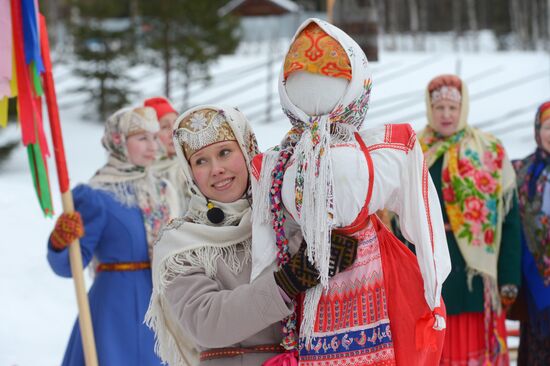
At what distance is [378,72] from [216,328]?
1690 cm

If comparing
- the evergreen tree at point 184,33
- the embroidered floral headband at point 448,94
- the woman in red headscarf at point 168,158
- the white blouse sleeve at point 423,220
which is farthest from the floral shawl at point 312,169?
the evergreen tree at point 184,33

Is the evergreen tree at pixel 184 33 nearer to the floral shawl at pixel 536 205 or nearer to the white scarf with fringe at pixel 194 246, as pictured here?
the floral shawl at pixel 536 205

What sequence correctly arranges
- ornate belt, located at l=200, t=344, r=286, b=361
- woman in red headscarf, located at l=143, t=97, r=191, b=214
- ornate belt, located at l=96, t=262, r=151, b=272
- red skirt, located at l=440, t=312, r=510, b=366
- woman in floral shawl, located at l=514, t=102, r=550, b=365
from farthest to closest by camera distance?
1. woman in red headscarf, located at l=143, t=97, r=191, b=214
2. red skirt, located at l=440, t=312, r=510, b=366
3. woman in floral shawl, located at l=514, t=102, r=550, b=365
4. ornate belt, located at l=96, t=262, r=151, b=272
5. ornate belt, located at l=200, t=344, r=286, b=361

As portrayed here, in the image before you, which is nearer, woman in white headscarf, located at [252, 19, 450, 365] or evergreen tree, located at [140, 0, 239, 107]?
woman in white headscarf, located at [252, 19, 450, 365]

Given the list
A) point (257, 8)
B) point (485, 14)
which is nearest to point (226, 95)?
point (257, 8)

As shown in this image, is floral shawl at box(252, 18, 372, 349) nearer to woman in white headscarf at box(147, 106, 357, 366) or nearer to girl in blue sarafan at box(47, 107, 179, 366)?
woman in white headscarf at box(147, 106, 357, 366)

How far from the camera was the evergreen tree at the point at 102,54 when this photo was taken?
1498 cm

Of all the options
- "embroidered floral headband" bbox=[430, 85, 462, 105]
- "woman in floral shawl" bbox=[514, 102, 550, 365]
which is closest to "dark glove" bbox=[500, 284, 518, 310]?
"woman in floral shawl" bbox=[514, 102, 550, 365]

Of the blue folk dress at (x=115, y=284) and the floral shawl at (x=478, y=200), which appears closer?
the blue folk dress at (x=115, y=284)

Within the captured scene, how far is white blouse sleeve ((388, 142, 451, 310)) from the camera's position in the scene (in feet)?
6.13

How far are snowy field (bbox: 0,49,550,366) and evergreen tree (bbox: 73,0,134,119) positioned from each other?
60cm

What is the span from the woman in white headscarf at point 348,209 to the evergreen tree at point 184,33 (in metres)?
13.5

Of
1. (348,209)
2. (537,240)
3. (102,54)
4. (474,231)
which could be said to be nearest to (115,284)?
(474,231)

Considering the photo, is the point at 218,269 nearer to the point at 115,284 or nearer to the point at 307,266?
the point at 307,266
